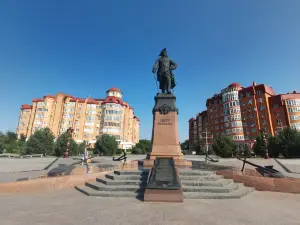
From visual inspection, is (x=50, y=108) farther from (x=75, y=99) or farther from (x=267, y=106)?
(x=267, y=106)

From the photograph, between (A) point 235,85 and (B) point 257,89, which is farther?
(A) point 235,85

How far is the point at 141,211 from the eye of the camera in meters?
3.93

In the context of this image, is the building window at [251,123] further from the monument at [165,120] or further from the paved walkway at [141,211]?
the paved walkway at [141,211]

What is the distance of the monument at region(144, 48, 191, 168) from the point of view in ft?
29.1

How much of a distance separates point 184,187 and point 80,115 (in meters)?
69.1

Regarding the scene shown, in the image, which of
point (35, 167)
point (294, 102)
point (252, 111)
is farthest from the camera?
Answer: point (252, 111)

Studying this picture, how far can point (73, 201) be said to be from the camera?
4715mm

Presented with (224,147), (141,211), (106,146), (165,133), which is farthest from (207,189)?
(106,146)

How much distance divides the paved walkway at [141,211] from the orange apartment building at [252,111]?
165 feet

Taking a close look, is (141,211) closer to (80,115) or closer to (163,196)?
(163,196)

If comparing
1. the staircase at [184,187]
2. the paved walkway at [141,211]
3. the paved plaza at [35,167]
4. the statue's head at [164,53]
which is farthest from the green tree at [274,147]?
the paved walkway at [141,211]

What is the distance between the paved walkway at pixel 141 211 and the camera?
3.40 m

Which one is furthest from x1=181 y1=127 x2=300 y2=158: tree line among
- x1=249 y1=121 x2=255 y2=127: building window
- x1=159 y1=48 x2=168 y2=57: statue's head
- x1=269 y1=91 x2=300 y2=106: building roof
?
x1=159 y1=48 x2=168 y2=57: statue's head

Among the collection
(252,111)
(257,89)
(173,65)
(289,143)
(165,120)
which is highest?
(257,89)
